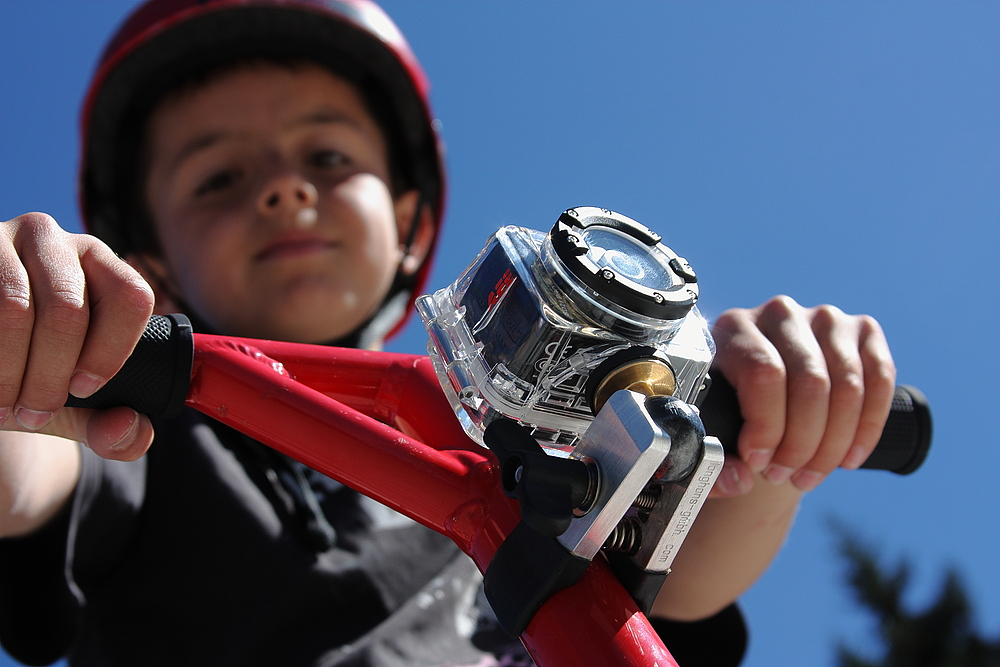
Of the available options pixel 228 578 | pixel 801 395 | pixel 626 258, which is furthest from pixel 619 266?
pixel 228 578

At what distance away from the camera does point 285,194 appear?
1.85 metres

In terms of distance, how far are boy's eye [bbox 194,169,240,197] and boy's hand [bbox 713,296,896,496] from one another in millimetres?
1415

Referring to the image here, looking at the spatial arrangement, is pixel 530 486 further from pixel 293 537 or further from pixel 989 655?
pixel 989 655

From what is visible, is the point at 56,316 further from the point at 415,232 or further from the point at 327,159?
the point at 415,232

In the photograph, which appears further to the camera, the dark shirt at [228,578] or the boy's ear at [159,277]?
the boy's ear at [159,277]

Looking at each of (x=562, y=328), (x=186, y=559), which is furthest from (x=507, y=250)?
(x=186, y=559)

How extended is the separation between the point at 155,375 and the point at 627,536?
1.57ft

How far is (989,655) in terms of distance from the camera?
7.20 m

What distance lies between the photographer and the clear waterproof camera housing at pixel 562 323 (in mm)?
644

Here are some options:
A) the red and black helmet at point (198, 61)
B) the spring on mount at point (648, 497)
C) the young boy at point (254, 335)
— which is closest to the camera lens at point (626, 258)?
the spring on mount at point (648, 497)

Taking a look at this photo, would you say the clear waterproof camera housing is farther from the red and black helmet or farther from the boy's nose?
the red and black helmet

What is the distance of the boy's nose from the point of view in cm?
184

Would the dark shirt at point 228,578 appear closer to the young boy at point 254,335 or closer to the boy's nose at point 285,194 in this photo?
the young boy at point 254,335

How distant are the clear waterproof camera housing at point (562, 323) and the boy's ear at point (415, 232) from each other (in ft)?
5.93
